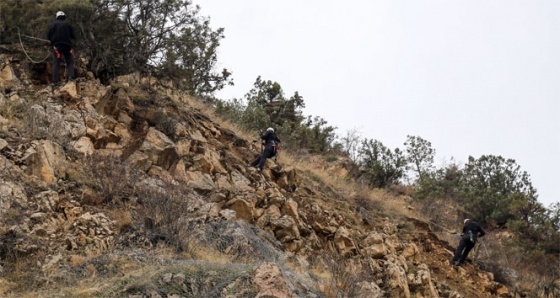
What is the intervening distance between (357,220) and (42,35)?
30.6 ft

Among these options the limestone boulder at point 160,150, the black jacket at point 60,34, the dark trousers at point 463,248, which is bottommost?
the limestone boulder at point 160,150

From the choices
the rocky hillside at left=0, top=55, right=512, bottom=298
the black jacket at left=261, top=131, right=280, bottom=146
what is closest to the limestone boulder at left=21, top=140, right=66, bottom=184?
the rocky hillside at left=0, top=55, right=512, bottom=298

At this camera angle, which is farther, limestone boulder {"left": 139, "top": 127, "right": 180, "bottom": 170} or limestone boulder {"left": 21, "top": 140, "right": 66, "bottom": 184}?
limestone boulder {"left": 139, "top": 127, "right": 180, "bottom": 170}

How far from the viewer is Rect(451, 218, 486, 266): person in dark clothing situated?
53.4 ft

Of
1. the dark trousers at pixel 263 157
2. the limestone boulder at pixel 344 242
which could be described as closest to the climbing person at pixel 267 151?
the dark trousers at pixel 263 157

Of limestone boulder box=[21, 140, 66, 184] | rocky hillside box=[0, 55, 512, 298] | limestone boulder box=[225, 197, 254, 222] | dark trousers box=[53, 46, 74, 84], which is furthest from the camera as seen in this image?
dark trousers box=[53, 46, 74, 84]

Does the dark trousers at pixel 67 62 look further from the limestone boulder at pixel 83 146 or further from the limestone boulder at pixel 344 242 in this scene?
the limestone boulder at pixel 344 242

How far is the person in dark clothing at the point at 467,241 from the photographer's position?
53.4ft

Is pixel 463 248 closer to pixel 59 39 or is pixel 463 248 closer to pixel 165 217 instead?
pixel 165 217

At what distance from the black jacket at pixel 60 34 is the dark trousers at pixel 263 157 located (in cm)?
534

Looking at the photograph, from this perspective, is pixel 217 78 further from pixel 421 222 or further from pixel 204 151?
pixel 421 222

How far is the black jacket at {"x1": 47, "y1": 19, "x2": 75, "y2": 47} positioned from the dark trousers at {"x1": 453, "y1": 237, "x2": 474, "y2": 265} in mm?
11343

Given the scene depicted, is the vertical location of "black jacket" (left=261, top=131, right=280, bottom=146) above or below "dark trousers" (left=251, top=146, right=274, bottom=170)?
above

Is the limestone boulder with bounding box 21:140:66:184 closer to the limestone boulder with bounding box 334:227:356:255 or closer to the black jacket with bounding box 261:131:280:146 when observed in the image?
the black jacket with bounding box 261:131:280:146
